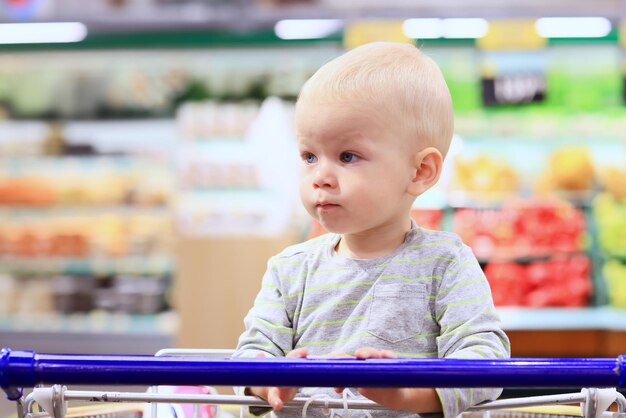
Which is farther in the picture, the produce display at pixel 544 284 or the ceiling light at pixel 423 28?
the ceiling light at pixel 423 28

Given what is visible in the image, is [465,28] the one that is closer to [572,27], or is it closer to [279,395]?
[572,27]

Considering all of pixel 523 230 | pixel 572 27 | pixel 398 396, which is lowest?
pixel 398 396

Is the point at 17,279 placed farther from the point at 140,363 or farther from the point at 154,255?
the point at 140,363

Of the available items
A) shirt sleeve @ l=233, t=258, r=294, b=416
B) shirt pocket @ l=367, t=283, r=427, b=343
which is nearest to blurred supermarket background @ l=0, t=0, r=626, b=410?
shirt sleeve @ l=233, t=258, r=294, b=416

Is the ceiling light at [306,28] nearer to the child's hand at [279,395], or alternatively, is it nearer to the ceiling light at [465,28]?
the ceiling light at [465,28]

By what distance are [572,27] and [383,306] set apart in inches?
184

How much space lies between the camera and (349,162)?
147 cm

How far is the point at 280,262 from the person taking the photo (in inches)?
65.0

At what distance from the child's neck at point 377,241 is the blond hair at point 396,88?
17 centimetres

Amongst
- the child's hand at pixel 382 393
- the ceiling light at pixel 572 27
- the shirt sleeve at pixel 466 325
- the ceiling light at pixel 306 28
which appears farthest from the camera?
the ceiling light at pixel 306 28

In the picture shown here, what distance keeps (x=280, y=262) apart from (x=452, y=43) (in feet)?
14.5

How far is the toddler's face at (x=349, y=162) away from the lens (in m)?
1.45

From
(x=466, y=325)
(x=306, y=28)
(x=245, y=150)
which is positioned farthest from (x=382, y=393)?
(x=245, y=150)

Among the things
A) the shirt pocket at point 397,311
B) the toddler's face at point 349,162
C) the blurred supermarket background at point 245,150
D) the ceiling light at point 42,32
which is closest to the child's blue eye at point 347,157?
the toddler's face at point 349,162
